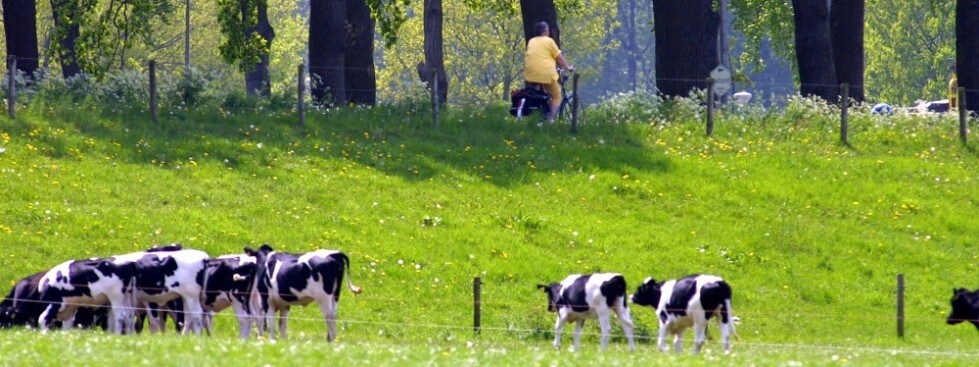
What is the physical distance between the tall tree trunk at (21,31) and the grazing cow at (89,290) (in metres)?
16.5

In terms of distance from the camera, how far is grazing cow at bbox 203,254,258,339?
1939cm

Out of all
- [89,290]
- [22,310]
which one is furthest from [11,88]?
[89,290]

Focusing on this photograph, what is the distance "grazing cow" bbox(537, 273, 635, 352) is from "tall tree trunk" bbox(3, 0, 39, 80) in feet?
61.9

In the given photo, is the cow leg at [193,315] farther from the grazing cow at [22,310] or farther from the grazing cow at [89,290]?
the grazing cow at [22,310]

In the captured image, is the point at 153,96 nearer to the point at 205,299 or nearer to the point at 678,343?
the point at 205,299

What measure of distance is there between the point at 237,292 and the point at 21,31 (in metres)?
17.6

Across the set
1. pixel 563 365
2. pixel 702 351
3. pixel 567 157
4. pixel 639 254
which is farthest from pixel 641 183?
pixel 563 365

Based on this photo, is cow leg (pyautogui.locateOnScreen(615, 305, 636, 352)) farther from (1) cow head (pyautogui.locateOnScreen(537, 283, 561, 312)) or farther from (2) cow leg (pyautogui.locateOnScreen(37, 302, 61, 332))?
(2) cow leg (pyautogui.locateOnScreen(37, 302, 61, 332))

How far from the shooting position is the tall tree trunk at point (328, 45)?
1379 inches

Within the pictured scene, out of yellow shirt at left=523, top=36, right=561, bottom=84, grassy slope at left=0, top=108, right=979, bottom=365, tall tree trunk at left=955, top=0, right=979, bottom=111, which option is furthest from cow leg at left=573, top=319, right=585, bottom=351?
tall tree trunk at left=955, top=0, right=979, bottom=111

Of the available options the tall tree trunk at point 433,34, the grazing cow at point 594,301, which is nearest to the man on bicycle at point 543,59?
the tall tree trunk at point 433,34

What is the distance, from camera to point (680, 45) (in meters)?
35.3

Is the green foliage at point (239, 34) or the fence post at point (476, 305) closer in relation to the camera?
the fence post at point (476, 305)

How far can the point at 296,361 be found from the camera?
14328mm
